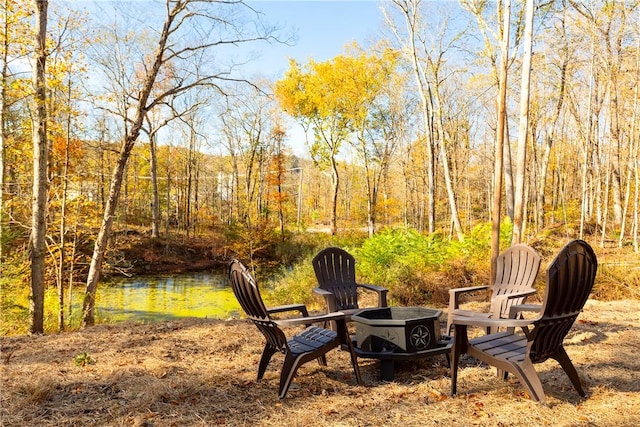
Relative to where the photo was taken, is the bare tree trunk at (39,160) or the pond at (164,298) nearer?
the bare tree trunk at (39,160)

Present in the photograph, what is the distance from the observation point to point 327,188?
38688 millimetres

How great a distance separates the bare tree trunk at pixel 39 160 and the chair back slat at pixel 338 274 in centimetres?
372

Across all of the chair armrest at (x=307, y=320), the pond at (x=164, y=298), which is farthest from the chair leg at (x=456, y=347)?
the pond at (x=164, y=298)

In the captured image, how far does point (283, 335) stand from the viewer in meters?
2.94

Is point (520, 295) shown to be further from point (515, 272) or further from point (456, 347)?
point (456, 347)

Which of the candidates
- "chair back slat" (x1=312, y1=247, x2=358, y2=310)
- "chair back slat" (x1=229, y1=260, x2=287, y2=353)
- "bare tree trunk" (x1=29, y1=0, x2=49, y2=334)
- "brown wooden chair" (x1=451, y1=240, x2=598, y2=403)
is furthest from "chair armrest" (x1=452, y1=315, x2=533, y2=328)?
"bare tree trunk" (x1=29, y1=0, x2=49, y2=334)

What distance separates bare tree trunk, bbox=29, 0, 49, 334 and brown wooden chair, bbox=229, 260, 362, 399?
12.3 feet

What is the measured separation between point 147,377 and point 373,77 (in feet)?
55.8

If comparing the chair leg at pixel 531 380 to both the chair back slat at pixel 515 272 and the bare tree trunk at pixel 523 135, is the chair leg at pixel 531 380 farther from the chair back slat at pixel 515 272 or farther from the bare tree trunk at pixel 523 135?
the bare tree trunk at pixel 523 135

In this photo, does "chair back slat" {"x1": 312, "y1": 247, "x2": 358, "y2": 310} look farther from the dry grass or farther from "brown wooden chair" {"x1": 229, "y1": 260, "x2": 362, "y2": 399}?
"brown wooden chair" {"x1": 229, "y1": 260, "x2": 362, "y2": 399}

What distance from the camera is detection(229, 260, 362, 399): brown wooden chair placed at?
288cm

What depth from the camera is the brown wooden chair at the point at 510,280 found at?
12.7ft

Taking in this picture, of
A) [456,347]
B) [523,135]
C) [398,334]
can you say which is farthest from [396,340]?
[523,135]

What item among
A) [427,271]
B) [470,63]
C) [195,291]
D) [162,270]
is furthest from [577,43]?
[162,270]
